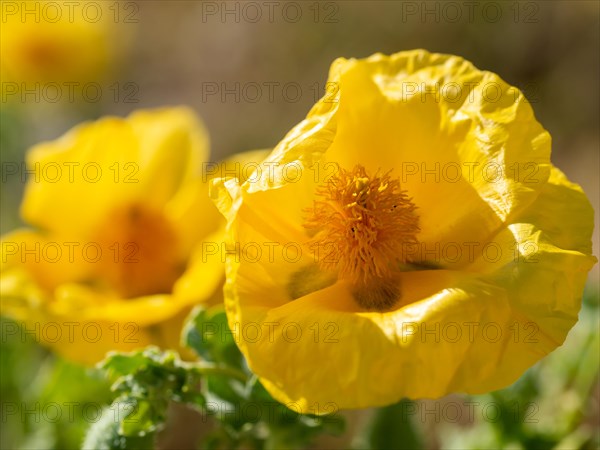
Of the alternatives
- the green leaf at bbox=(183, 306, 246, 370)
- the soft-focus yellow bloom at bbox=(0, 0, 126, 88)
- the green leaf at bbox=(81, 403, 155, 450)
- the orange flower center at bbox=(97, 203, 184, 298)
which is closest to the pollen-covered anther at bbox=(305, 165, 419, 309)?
the green leaf at bbox=(183, 306, 246, 370)

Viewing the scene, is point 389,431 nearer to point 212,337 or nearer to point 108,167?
point 212,337

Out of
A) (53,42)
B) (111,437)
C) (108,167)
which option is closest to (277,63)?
(53,42)

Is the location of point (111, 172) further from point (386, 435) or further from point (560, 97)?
point (560, 97)

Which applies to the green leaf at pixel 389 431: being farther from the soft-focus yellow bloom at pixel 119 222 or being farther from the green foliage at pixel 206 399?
the soft-focus yellow bloom at pixel 119 222

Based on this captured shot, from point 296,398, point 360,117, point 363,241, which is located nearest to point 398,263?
point 363,241

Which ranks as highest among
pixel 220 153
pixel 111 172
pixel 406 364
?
pixel 406 364

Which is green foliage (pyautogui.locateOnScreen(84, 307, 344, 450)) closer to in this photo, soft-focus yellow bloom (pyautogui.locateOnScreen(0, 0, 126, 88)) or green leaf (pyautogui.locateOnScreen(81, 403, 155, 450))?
green leaf (pyautogui.locateOnScreen(81, 403, 155, 450))

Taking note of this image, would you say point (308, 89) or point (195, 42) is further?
point (195, 42)
